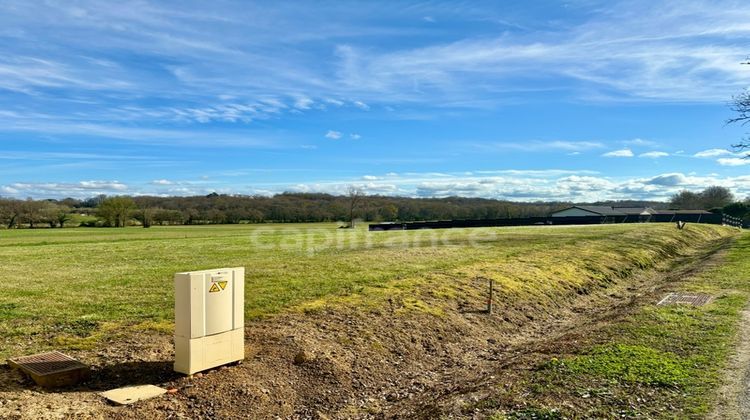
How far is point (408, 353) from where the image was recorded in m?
9.14

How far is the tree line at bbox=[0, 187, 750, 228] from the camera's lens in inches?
3327

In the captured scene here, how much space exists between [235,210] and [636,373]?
99014mm

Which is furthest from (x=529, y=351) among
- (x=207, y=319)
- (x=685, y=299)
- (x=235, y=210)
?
(x=235, y=210)

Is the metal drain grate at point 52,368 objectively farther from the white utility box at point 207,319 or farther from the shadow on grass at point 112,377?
the white utility box at point 207,319

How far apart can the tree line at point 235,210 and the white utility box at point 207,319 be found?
73.1m

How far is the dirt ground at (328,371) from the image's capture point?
20.0 ft

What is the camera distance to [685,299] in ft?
42.8

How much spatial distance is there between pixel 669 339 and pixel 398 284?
6.32 m

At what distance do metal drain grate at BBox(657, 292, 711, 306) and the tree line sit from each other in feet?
218

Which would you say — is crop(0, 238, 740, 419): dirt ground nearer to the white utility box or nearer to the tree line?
the white utility box

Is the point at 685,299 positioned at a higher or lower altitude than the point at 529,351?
higher

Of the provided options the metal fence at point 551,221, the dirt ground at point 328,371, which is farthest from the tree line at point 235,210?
the dirt ground at point 328,371

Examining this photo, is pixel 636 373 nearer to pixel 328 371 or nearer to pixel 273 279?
pixel 328 371

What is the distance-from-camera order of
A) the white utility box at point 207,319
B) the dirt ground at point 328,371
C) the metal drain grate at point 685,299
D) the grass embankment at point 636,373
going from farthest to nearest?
the metal drain grate at point 685,299 → the white utility box at point 207,319 → the dirt ground at point 328,371 → the grass embankment at point 636,373
